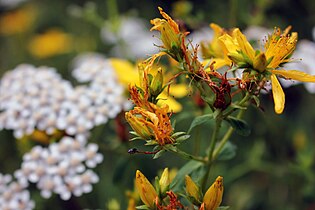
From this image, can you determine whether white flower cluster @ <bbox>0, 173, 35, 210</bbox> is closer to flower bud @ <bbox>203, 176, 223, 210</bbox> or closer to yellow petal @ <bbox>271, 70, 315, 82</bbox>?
flower bud @ <bbox>203, 176, 223, 210</bbox>

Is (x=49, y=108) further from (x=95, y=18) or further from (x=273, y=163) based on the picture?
(x=273, y=163)

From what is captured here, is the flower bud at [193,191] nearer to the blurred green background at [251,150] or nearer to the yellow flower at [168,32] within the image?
the yellow flower at [168,32]

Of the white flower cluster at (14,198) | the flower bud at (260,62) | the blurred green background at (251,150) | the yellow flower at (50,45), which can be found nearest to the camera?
the flower bud at (260,62)

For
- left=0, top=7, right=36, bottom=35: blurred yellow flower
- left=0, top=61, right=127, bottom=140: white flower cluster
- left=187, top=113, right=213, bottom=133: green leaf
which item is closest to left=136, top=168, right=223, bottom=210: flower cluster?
left=187, top=113, right=213, bottom=133: green leaf

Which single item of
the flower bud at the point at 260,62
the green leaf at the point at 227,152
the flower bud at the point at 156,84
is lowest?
the green leaf at the point at 227,152

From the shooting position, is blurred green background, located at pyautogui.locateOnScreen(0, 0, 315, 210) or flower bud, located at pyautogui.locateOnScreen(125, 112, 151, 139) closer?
flower bud, located at pyautogui.locateOnScreen(125, 112, 151, 139)

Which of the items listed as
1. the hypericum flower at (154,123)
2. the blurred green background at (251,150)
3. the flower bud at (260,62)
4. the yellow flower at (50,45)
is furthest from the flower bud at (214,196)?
the yellow flower at (50,45)

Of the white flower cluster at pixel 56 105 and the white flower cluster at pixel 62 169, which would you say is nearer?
the white flower cluster at pixel 62 169
